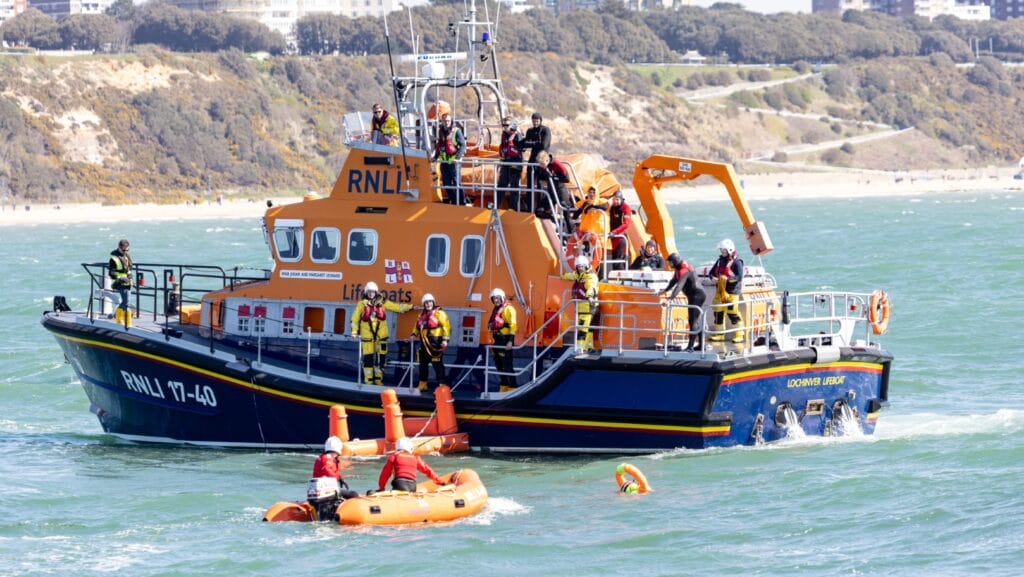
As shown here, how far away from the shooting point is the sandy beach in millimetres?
86125

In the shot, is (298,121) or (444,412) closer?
(444,412)

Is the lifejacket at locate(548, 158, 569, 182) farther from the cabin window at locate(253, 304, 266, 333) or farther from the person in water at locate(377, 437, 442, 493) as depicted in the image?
the person in water at locate(377, 437, 442, 493)

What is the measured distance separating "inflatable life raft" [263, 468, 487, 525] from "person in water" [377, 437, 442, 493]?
0.29 ft

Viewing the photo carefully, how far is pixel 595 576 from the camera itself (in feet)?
44.3

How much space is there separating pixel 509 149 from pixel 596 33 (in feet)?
375

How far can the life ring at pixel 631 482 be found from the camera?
15750 mm

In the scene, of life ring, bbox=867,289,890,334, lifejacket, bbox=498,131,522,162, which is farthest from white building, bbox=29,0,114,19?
life ring, bbox=867,289,890,334

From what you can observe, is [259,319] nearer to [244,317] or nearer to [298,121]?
[244,317]

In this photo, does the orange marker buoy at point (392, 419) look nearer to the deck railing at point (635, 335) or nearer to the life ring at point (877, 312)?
the deck railing at point (635, 335)

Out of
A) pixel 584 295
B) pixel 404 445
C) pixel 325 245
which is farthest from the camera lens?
pixel 325 245

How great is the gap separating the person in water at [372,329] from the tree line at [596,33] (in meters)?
74.5

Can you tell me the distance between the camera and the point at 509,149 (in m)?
17.6

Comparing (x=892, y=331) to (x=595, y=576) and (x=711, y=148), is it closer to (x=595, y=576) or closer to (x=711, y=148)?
(x=595, y=576)

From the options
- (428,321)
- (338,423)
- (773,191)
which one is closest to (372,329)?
(428,321)
